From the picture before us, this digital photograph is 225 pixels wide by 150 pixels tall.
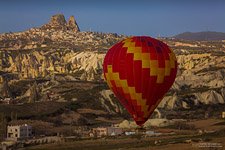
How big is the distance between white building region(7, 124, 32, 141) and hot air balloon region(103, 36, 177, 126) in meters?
33.7

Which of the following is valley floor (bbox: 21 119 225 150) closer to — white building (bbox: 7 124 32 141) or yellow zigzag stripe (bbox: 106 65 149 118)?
white building (bbox: 7 124 32 141)

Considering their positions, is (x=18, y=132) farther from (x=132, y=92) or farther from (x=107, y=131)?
(x=132, y=92)

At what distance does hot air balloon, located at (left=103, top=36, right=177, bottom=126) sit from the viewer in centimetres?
3394

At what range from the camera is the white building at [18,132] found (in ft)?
218

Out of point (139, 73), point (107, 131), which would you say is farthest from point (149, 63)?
point (107, 131)

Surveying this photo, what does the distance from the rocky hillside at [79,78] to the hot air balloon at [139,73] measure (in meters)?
49.5

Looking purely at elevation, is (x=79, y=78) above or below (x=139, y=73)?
below

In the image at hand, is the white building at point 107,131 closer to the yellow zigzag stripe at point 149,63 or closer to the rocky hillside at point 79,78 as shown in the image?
the rocky hillside at point 79,78

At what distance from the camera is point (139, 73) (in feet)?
111

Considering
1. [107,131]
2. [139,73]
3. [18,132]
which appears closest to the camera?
[139,73]

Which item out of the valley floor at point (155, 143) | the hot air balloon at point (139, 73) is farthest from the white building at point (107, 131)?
the hot air balloon at point (139, 73)

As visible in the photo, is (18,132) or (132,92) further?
(18,132)

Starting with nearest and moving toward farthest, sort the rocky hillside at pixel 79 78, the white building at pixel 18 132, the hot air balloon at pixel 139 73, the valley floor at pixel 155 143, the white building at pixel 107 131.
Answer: the hot air balloon at pixel 139 73, the valley floor at pixel 155 143, the white building at pixel 107 131, the white building at pixel 18 132, the rocky hillside at pixel 79 78

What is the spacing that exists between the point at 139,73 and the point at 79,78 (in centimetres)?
9326
